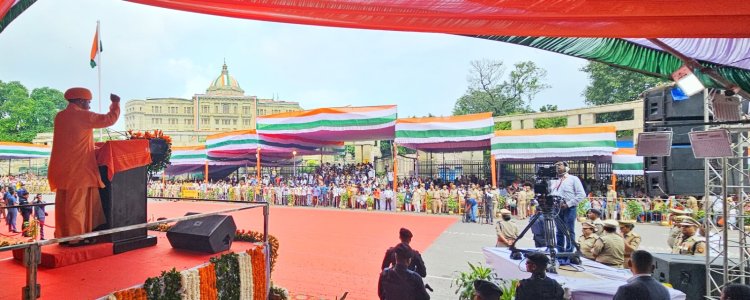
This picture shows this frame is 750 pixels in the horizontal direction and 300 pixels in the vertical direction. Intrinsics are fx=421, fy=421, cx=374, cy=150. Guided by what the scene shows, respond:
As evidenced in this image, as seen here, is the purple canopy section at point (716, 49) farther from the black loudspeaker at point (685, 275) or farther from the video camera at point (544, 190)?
the black loudspeaker at point (685, 275)

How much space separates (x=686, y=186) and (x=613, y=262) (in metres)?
1.86

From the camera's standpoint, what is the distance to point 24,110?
54.1 metres

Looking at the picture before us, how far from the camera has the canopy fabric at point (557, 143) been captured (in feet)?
55.8

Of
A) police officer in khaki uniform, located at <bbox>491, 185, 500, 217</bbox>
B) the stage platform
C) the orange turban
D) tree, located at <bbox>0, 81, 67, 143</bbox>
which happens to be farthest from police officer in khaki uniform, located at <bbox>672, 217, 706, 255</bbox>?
tree, located at <bbox>0, 81, 67, 143</bbox>

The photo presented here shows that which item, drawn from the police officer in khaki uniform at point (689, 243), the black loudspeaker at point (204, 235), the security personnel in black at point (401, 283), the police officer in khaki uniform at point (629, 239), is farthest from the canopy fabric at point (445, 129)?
the security personnel in black at point (401, 283)

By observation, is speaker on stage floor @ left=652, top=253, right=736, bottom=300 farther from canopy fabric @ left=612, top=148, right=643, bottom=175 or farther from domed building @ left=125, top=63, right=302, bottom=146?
domed building @ left=125, top=63, right=302, bottom=146

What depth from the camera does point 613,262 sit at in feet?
20.0

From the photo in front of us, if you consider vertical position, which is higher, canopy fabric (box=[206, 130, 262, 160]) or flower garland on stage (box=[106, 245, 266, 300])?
canopy fabric (box=[206, 130, 262, 160])

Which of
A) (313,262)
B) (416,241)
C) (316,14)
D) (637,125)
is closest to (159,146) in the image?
(316,14)

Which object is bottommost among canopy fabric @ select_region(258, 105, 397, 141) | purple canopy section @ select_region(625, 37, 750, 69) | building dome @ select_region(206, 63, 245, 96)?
purple canopy section @ select_region(625, 37, 750, 69)

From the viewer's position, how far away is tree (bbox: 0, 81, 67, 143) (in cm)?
5234

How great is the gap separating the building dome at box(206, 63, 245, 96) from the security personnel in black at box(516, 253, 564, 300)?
303 ft

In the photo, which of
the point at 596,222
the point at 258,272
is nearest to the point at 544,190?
the point at 596,222

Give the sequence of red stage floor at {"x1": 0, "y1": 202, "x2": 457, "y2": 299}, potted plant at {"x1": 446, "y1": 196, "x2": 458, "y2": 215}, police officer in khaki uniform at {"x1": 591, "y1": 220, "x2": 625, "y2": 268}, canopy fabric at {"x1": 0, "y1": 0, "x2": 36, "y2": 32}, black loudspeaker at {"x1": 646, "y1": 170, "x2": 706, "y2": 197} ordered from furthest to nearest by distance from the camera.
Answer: potted plant at {"x1": 446, "y1": 196, "x2": 458, "y2": 215} < black loudspeaker at {"x1": 646, "y1": 170, "x2": 706, "y2": 197} < police officer in khaki uniform at {"x1": 591, "y1": 220, "x2": 625, "y2": 268} < red stage floor at {"x1": 0, "y1": 202, "x2": 457, "y2": 299} < canopy fabric at {"x1": 0, "y1": 0, "x2": 36, "y2": 32}
